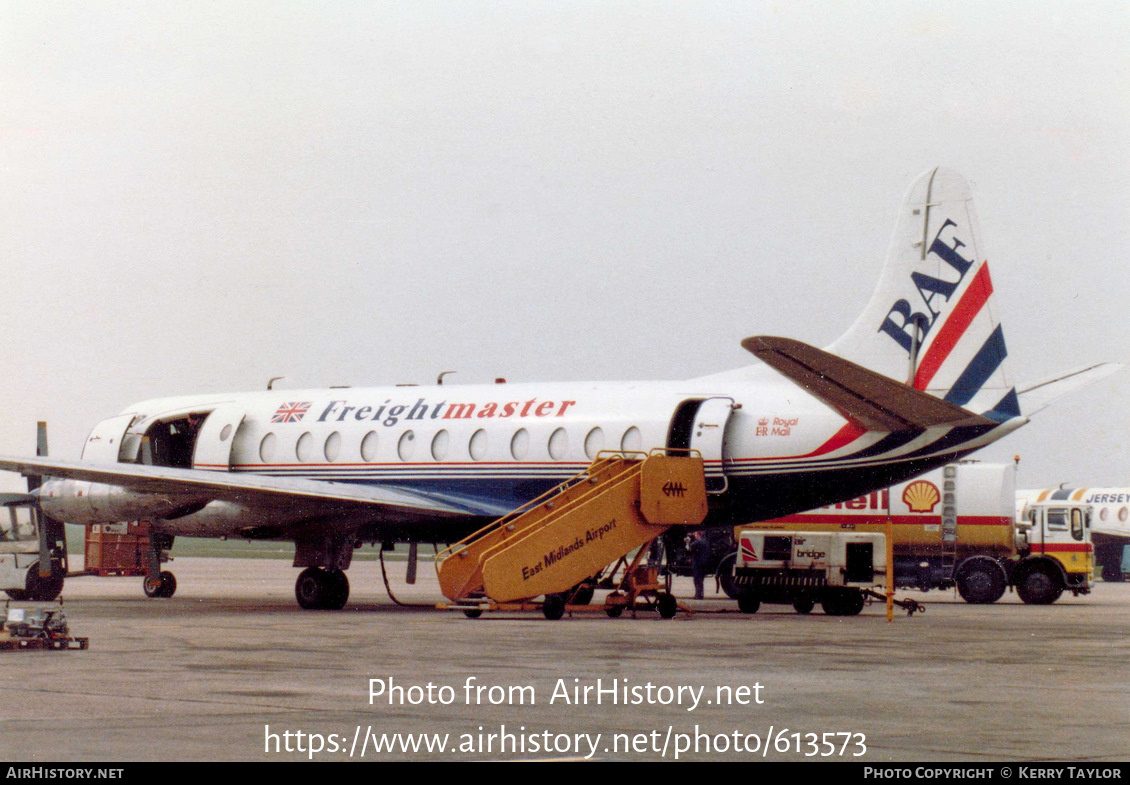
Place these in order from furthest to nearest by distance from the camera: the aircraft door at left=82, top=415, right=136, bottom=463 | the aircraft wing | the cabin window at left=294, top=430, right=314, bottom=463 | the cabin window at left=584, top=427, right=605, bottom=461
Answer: the aircraft door at left=82, top=415, right=136, bottom=463 < the cabin window at left=294, top=430, right=314, bottom=463 < the cabin window at left=584, top=427, right=605, bottom=461 < the aircraft wing

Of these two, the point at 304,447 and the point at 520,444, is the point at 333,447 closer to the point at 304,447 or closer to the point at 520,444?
the point at 304,447

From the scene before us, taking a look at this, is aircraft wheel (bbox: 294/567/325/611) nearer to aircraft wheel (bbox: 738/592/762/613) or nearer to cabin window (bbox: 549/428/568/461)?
cabin window (bbox: 549/428/568/461)

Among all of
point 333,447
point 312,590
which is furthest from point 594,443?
point 333,447

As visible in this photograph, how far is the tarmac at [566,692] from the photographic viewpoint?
8.71 m

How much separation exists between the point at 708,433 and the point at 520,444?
3.73 metres

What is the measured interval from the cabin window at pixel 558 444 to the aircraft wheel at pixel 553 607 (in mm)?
3621

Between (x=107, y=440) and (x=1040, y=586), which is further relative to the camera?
(x=1040, y=586)

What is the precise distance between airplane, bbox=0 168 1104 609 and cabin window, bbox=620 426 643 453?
27 mm

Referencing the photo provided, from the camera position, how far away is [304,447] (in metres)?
28.1

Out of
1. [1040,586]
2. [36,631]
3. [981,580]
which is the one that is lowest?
[1040,586]

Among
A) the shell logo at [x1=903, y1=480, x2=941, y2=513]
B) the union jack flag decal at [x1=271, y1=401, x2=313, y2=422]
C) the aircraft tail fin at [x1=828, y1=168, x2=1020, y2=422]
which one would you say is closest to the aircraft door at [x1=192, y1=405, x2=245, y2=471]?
the union jack flag decal at [x1=271, y1=401, x2=313, y2=422]

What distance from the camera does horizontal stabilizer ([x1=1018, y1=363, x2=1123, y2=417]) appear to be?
76.1ft

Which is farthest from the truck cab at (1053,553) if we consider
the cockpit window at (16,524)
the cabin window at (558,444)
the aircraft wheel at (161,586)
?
the cockpit window at (16,524)

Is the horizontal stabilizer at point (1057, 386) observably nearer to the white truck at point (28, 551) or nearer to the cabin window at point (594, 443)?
the cabin window at point (594, 443)
